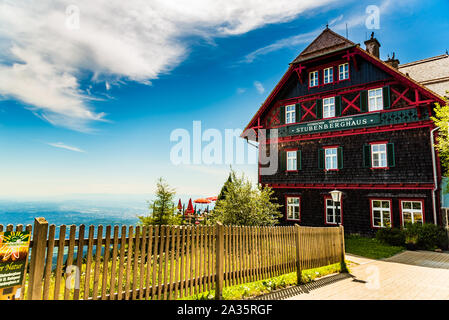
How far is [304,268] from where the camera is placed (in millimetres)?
8047

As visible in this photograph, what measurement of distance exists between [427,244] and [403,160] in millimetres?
4958

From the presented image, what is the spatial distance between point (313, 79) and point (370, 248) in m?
13.1

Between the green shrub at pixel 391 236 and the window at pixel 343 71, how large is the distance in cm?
1082

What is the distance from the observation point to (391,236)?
1491 cm

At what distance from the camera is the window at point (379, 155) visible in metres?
16.8

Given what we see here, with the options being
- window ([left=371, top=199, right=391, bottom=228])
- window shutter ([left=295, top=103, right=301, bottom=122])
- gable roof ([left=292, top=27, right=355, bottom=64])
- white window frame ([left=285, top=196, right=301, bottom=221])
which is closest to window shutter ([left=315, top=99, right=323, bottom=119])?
window shutter ([left=295, top=103, right=301, bottom=122])

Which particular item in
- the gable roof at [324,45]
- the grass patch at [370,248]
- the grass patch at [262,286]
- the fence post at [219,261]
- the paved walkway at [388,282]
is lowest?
the grass patch at [370,248]

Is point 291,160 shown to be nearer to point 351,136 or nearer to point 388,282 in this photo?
point 351,136

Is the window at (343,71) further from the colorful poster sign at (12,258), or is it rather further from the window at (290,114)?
the colorful poster sign at (12,258)

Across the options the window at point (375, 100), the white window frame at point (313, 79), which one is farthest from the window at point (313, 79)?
the window at point (375, 100)

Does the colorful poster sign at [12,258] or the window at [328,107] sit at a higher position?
the window at [328,107]
